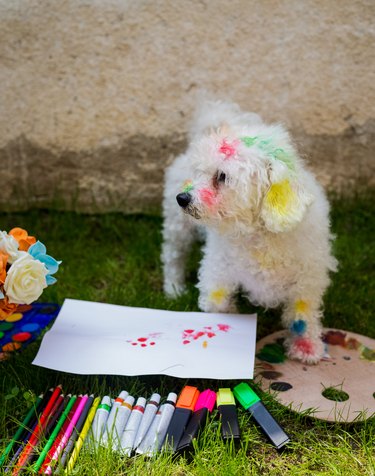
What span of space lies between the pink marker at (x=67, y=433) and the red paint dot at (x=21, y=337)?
37cm

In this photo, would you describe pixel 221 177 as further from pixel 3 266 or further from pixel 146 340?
pixel 3 266

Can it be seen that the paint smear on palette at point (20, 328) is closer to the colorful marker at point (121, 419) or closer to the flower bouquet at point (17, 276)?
the flower bouquet at point (17, 276)

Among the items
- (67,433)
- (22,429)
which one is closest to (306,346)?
(67,433)

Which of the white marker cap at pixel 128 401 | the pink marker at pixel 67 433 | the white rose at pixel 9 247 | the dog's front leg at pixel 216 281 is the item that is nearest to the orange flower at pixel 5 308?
the white rose at pixel 9 247

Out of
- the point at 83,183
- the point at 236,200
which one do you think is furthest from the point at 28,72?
the point at 236,200

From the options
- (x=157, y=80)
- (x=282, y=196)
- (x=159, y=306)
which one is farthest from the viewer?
(x=157, y=80)

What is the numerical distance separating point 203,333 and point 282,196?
59cm

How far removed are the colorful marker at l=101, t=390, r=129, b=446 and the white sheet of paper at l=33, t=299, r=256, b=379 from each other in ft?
→ 0.30

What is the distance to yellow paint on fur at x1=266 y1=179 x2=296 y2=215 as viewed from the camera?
1.81 metres

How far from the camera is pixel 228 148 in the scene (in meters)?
1.87

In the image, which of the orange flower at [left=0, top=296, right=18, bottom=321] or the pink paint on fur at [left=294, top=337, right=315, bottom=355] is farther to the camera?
the pink paint on fur at [left=294, top=337, right=315, bottom=355]

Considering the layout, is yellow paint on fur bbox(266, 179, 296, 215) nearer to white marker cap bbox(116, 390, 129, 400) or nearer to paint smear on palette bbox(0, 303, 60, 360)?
white marker cap bbox(116, 390, 129, 400)

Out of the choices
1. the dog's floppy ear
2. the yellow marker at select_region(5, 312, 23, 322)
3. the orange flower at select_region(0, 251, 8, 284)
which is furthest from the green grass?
the dog's floppy ear

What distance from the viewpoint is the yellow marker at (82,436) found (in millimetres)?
1652
